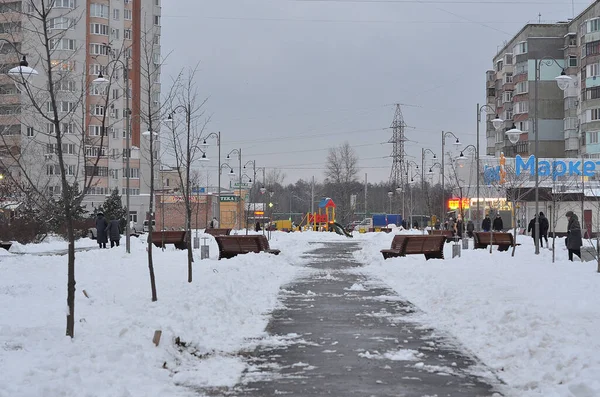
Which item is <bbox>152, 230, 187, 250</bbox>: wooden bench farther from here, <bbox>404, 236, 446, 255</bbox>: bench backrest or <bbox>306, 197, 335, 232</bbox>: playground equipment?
<bbox>306, 197, 335, 232</bbox>: playground equipment

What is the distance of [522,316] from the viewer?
10.8 meters

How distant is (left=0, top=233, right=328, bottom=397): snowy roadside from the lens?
7.44m

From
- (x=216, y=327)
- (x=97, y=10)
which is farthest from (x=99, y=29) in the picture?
(x=216, y=327)

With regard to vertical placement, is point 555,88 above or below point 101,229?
above

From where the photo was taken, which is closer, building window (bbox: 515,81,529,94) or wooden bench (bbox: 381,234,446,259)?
wooden bench (bbox: 381,234,446,259)

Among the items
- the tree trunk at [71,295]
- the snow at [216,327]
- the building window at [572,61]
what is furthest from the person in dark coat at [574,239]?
the building window at [572,61]

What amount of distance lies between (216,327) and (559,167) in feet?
179

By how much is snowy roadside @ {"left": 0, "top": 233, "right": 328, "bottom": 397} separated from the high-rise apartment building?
64.3 m

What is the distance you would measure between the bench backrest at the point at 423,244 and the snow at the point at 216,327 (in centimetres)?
632

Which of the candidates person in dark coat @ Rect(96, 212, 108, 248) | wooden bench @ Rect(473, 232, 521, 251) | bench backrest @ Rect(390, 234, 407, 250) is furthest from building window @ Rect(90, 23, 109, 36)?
bench backrest @ Rect(390, 234, 407, 250)

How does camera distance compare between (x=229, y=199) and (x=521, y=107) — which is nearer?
Result: (x=229, y=199)

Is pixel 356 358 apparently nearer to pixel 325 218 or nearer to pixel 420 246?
pixel 420 246

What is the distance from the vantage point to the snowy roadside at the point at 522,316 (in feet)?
25.6

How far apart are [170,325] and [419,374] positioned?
11.4 ft
